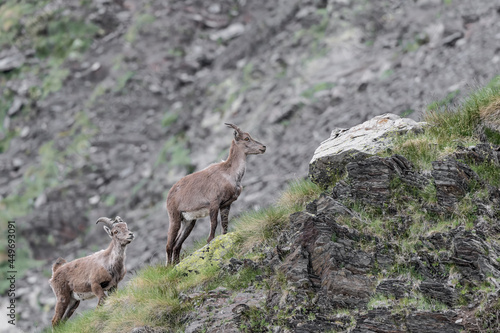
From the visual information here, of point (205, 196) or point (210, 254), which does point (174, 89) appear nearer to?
point (205, 196)

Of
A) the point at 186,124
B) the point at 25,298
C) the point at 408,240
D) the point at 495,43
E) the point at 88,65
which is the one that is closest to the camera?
the point at 408,240

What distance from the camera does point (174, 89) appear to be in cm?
3166

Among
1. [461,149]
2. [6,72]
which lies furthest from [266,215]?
[6,72]

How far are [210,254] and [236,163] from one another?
210cm

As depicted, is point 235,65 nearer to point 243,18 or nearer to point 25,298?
point 243,18


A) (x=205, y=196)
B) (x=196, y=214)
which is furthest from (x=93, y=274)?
(x=205, y=196)

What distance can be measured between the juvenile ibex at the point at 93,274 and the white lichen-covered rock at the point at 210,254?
1.55 metres

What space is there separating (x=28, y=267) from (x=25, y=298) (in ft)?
7.09

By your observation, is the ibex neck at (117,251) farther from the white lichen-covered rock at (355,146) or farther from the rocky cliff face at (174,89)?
the rocky cliff face at (174,89)

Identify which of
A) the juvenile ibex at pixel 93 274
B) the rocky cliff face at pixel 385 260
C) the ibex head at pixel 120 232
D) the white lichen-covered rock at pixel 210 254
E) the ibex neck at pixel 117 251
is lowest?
the juvenile ibex at pixel 93 274

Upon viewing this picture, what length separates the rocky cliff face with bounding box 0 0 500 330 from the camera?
23.5 meters

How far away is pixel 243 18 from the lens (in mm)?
33875

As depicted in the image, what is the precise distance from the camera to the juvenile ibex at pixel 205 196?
12055 millimetres

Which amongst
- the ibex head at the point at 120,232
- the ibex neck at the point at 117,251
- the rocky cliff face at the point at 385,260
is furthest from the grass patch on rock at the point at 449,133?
the ibex neck at the point at 117,251
